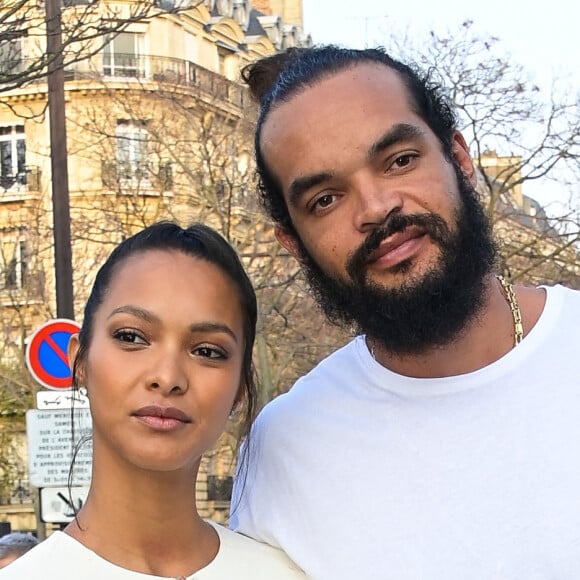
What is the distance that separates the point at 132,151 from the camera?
18.3 m

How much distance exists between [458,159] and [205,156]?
13992mm

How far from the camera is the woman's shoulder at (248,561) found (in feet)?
8.00

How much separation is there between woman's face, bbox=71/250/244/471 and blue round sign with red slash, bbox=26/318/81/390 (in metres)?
5.96

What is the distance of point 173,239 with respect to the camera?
2.57 m

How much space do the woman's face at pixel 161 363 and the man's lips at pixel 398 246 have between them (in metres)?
0.37

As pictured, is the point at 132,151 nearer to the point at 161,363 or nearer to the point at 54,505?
the point at 54,505

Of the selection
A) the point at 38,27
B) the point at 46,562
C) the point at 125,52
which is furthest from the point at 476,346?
the point at 125,52

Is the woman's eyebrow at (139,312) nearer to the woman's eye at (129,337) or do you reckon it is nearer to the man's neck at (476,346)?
the woman's eye at (129,337)

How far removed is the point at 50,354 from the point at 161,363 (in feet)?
20.6

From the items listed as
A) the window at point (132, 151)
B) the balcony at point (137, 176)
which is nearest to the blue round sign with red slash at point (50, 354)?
the balcony at point (137, 176)

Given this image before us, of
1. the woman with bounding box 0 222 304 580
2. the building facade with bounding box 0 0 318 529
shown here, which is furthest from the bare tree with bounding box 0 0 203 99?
the building facade with bounding box 0 0 318 529

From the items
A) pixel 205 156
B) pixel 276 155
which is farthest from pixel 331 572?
pixel 205 156

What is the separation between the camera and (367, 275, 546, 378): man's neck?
2518 mm

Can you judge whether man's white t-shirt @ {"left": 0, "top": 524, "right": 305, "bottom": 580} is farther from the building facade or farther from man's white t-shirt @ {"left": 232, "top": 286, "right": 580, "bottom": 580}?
the building facade
